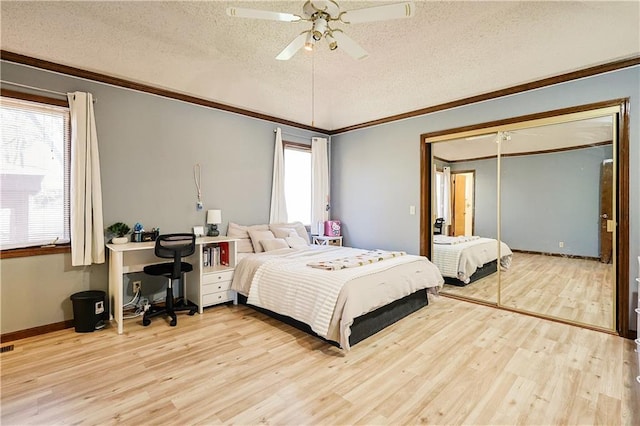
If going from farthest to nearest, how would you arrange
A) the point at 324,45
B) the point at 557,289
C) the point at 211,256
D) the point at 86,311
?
the point at 211,256, the point at 557,289, the point at 86,311, the point at 324,45

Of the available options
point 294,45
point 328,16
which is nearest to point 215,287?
point 294,45

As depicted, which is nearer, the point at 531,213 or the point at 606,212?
the point at 606,212

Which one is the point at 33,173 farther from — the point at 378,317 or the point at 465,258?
the point at 465,258

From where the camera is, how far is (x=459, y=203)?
4539 mm

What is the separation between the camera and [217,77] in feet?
11.9

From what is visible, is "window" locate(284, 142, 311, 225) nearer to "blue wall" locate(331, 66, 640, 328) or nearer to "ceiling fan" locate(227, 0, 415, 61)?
"blue wall" locate(331, 66, 640, 328)

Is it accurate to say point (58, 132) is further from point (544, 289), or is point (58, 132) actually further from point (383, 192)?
point (544, 289)

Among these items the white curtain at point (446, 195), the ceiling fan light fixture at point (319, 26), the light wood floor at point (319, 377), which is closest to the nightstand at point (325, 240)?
the white curtain at point (446, 195)

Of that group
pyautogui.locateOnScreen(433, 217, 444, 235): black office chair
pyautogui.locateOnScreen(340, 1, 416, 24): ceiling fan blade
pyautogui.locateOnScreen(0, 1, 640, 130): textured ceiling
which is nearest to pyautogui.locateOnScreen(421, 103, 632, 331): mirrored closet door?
pyautogui.locateOnScreen(433, 217, 444, 235): black office chair

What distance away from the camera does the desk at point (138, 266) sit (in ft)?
10.0

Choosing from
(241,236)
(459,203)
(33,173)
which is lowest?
(241,236)

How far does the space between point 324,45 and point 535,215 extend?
10.7ft

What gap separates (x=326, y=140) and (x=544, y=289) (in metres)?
4.06

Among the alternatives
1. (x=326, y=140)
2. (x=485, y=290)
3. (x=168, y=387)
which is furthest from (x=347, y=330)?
(x=326, y=140)
